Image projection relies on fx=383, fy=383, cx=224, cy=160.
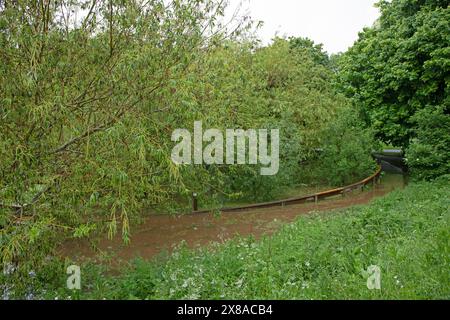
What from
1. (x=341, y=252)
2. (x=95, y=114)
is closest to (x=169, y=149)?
(x=95, y=114)

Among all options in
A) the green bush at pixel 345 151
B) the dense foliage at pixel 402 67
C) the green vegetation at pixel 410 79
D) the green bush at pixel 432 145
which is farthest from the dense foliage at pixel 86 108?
the green bush at pixel 345 151

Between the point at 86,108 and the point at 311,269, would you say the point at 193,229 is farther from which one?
the point at 86,108

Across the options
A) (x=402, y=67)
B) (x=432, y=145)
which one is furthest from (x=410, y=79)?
(x=432, y=145)

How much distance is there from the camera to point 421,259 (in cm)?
395

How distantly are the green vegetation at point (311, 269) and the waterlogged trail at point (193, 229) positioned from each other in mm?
1420

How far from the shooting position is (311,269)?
4.52 meters

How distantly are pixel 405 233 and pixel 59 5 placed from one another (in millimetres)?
5499

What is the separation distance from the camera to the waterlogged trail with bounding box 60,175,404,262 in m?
7.07

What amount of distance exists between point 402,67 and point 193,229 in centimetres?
825

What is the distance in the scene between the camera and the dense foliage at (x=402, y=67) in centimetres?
1127

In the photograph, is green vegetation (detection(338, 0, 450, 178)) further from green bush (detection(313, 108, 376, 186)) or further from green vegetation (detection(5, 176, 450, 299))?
green vegetation (detection(5, 176, 450, 299))

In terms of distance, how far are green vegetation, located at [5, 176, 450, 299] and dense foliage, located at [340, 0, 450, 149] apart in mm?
6509

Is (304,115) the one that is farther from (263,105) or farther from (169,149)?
(169,149)

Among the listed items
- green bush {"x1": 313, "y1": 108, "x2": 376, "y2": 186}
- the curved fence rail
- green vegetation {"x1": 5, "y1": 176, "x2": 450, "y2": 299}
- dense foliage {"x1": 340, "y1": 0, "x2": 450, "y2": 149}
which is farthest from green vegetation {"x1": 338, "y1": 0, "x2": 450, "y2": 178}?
green vegetation {"x1": 5, "y1": 176, "x2": 450, "y2": 299}
